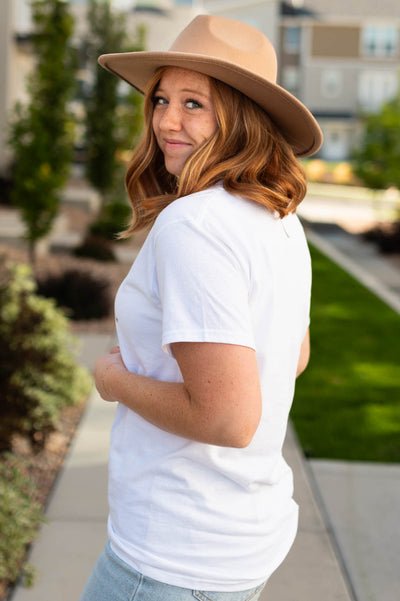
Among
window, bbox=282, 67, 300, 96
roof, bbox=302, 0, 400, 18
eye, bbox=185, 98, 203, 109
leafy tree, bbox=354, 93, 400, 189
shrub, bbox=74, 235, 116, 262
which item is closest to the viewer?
eye, bbox=185, 98, 203, 109

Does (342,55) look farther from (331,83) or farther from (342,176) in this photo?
(342,176)

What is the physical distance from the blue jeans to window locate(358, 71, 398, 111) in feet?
179

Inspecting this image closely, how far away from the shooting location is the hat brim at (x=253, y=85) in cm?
153

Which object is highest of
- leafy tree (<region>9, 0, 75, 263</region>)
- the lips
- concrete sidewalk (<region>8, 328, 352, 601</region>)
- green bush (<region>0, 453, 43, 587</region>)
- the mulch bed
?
the lips

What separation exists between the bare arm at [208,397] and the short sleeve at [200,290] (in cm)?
3

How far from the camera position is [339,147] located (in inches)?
2151

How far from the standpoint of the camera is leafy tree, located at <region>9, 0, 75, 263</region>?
32.1ft

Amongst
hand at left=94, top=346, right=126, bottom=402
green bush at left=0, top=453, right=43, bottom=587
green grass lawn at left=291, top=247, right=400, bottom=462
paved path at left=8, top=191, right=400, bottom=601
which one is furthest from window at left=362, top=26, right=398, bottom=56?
hand at left=94, top=346, right=126, bottom=402

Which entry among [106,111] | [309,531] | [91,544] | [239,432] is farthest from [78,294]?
[106,111]

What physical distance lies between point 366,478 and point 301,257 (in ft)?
11.1

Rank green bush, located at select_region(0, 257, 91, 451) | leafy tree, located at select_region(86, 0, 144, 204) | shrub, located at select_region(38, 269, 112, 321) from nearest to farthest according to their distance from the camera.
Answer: green bush, located at select_region(0, 257, 91, 451) → shrub, located at select_region(38, 269, 112, 321) → leafy tree, located at select_region(86, 0, 144, 204)

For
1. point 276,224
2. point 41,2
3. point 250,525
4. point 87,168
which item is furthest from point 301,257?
point 87,168

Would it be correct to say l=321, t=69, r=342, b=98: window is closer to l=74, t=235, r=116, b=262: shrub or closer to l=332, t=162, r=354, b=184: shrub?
l=332, t=162, r=354, b=184: shrub

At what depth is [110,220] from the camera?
14.9 meters
